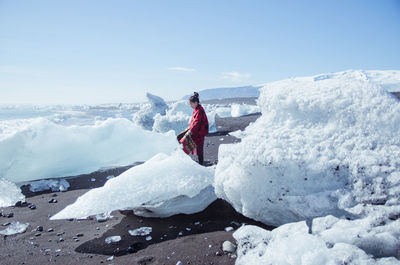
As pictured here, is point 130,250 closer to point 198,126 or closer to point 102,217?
point 102,217

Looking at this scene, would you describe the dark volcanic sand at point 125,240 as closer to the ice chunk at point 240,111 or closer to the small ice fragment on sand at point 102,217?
the small ice fragment on sand at point 102,217

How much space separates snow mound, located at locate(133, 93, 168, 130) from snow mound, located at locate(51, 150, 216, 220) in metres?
10.1

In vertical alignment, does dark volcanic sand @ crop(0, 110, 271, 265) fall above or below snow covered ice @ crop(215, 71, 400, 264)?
below

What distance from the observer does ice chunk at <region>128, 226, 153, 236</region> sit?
2.54m

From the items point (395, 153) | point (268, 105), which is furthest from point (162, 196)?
point (395, 153)

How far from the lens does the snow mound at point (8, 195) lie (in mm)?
3555

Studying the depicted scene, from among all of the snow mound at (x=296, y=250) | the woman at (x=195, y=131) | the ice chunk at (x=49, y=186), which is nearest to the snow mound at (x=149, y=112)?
the woman at (x=195, y=131)

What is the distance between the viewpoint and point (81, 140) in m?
5.54

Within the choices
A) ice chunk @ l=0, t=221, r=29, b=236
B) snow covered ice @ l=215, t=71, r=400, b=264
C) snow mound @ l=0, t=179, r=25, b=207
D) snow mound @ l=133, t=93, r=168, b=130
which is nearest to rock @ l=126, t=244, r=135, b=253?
snow covered ice @ l=215, t=71, r=400, b=264

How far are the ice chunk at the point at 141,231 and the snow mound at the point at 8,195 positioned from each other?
216cm

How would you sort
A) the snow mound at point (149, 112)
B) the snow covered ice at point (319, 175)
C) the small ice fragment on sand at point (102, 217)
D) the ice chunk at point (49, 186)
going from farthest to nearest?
the snow mound at point (149, 112)
the ice chunk at point (49, 186)
the small ice fragment on sand at point (102, 217)
the snow covered ice at point (319, 175)

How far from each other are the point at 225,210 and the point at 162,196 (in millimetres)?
768

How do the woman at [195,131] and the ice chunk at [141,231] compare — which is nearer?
the ice chunk at [141,231]

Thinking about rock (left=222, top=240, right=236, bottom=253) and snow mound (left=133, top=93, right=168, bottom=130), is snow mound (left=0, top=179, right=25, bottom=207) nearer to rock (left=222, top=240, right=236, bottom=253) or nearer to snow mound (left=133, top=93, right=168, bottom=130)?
rock (left=222, top=240, right=236, bottom=253)
